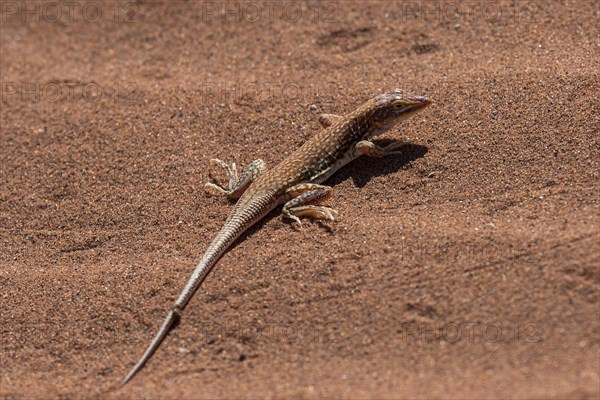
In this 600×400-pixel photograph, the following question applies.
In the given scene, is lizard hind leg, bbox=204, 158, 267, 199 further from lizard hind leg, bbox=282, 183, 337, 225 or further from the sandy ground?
lizard hind leg, bbox=282, 183, 337, 225

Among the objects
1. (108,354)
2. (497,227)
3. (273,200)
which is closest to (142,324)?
(108,354)

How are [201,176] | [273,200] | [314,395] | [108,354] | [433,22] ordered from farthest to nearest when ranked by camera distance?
[433,22]
[201,176]
[273,200]
[108,354]
[314,395]

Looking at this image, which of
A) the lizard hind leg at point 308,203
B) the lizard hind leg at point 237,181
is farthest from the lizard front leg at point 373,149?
the lizard hind leg at point 237,181

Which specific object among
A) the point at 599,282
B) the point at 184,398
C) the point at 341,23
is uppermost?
the point at 341,23

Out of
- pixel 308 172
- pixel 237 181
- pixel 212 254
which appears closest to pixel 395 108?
pixel 308 172

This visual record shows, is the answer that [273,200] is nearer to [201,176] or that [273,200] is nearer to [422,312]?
[201,176]

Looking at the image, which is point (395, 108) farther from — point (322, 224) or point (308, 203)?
point (322, 224)
